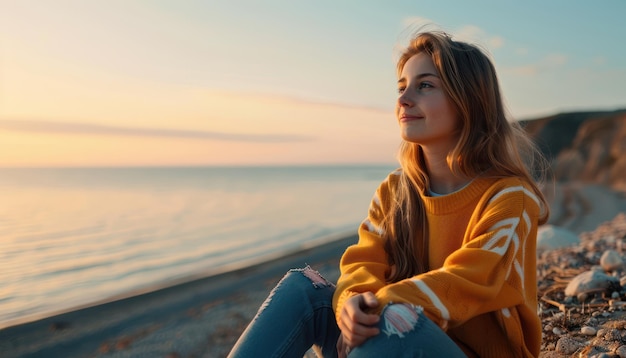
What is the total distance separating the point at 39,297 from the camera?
21.8 feet

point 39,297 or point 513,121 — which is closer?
point 513,121

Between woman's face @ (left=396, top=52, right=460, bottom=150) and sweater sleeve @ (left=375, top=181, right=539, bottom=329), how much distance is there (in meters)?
0.35

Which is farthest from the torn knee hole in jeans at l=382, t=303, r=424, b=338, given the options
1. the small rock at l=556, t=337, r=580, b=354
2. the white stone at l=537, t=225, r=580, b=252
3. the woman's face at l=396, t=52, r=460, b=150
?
the white stone at l=537, t=225, r=580, b=252

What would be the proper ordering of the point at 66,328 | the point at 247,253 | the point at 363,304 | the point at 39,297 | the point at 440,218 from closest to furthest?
the point at 363,304, the point at 440,218, the point at 66,328, the point at 39,297, the point at 247,253

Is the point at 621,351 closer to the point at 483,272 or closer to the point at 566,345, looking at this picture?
the point at 566,345

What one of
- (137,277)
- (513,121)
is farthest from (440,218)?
(137,277)

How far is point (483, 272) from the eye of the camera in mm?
1822

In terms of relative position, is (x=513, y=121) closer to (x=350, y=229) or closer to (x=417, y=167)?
(x=417, y=167)

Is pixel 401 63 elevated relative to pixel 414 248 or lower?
elevated

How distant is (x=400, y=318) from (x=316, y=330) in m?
0.58

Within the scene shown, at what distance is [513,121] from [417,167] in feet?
1.52

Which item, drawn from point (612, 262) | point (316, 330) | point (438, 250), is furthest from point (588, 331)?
point (612, 262)

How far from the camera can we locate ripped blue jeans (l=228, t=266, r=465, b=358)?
5.27 ft

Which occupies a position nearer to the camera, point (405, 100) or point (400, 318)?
point (400, 318)
